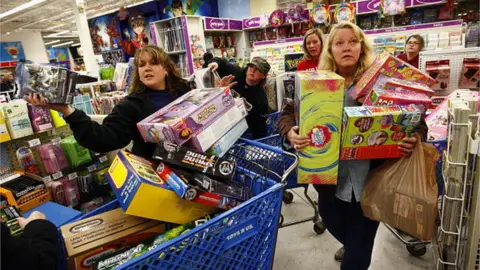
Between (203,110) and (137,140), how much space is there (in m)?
0.53

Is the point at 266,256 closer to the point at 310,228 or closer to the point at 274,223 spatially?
the point at 274,223

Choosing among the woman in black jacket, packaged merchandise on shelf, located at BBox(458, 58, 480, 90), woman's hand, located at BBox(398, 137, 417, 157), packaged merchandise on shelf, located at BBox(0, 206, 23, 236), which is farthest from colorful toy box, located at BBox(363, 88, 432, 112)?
packaged merchandise on shelf, located at BBox(458, 58, 480, 90)

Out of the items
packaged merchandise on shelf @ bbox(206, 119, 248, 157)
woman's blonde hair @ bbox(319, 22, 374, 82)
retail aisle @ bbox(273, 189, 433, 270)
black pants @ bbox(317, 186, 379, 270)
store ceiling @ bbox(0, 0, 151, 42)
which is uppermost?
store ceiling @ bbox(0, 0, 151, 42)

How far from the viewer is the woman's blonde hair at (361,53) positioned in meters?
1.37

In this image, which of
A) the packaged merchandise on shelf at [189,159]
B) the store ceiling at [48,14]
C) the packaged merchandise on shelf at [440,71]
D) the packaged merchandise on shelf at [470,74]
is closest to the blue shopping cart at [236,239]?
the packaged merchandise on shelf at [189,159]

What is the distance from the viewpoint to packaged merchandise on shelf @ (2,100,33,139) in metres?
2.26

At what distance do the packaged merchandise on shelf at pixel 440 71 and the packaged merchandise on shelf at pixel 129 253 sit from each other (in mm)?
2735

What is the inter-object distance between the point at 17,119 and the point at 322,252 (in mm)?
2633

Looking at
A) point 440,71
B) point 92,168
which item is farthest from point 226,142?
point 440,71

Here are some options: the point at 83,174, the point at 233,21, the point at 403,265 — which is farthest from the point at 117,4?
the point at 403,265

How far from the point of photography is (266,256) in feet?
4.15

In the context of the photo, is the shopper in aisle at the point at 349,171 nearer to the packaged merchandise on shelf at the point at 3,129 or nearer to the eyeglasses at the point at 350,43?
the eyeglasses at the point at 350,43

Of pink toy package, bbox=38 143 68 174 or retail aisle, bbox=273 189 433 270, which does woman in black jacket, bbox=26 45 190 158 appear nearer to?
pink toy package, bbox=38 143 68 174

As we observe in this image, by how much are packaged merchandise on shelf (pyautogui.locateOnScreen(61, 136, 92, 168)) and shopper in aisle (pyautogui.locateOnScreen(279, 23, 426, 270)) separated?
2.01 meters
